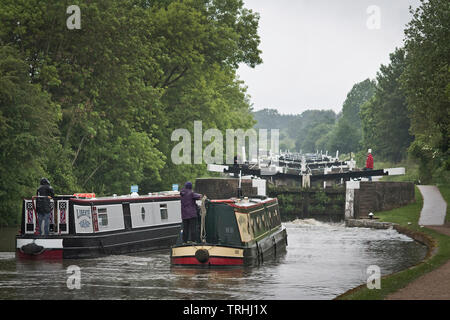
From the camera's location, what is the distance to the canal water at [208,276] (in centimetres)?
1788

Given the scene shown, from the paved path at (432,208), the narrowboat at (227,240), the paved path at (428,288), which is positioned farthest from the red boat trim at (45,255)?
the paved path at (432,208)

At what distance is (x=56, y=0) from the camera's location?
38.2 m

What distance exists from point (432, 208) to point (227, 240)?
20.6 meters

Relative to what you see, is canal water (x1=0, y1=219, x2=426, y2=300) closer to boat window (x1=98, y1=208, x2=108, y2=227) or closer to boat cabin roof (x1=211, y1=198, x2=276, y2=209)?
boat window (x1=98, y1=208, x2=108, y2=227)

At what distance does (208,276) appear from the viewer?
67.3ft

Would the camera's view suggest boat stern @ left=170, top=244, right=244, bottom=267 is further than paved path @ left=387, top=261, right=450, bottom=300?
Yes

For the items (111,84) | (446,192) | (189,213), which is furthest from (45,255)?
(446,192)

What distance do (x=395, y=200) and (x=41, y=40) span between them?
20.5 meters

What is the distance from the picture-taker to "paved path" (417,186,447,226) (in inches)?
1383

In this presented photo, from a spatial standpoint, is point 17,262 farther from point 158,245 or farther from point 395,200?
point 395,200

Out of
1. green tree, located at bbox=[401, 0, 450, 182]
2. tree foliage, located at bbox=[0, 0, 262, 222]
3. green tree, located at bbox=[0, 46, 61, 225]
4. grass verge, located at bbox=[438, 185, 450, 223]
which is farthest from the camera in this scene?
green tree, located at bbox=[401, 0, 450, 182]

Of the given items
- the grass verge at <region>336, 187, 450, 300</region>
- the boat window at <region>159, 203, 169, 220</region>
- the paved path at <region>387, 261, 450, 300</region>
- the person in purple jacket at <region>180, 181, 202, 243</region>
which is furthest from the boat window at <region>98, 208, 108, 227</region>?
the paved path at <region>387, 261, 450, 300</region>

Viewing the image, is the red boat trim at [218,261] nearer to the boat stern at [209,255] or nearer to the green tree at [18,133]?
the boat stern at [209,255]

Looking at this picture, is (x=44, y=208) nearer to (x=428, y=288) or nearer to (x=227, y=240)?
(x=227, y=240)
